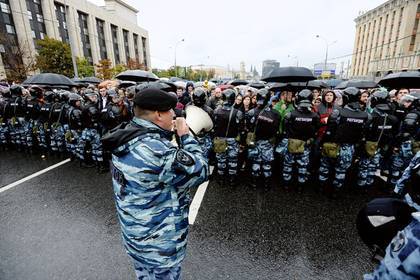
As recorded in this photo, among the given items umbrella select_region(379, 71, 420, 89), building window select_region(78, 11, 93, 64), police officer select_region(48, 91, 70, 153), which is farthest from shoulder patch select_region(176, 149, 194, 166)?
building window select_region(78, 11, 93, 64)

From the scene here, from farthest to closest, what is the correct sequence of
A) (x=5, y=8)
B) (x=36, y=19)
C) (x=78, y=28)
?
(x=78, y=28), (x=36, y=19), (x=5, y=8)

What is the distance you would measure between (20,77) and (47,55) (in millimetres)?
3269

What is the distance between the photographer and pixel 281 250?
10.4ft

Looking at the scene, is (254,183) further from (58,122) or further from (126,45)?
(126,45)

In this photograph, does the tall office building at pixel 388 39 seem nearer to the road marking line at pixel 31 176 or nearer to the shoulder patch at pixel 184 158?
the road marking line at pixel 31 176

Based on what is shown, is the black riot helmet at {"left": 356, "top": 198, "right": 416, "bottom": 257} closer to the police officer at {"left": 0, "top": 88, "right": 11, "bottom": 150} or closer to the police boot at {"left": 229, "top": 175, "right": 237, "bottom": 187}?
the police boot at {"left": 229, "top": 175, "right": 237, "bottom": 187}

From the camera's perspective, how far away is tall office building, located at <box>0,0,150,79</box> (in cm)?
2748

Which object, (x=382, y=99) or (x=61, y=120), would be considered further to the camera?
(x=61, y=120)

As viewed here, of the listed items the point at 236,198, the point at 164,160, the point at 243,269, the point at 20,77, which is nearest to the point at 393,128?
the point at 236,198

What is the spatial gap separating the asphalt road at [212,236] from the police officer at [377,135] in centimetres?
58

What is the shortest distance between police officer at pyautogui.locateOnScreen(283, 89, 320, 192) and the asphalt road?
1.72 feet

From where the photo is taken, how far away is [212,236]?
3463 mm

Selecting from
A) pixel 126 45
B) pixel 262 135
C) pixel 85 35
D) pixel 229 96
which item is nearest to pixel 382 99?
pixel 262 135

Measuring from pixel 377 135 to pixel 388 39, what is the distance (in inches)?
2709
